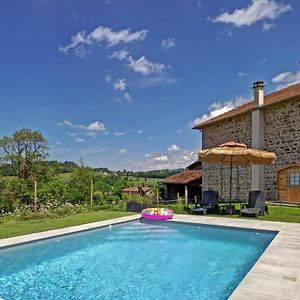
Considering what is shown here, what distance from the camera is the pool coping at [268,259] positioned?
13.0ft

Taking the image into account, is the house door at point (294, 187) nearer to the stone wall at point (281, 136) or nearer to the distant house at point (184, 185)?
the stone wall at point (281, 136)

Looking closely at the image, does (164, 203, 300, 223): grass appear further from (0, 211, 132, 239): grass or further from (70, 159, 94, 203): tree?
(70, 159, 94, 203): tree

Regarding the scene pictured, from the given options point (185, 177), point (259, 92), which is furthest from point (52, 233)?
point (185, 177)

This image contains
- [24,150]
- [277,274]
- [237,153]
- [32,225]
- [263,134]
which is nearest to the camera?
[277,274]

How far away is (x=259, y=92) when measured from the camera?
17547 millimetres

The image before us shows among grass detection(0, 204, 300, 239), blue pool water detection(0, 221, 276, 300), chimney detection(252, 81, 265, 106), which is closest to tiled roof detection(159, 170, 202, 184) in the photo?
chimney detection(252, 81, 265, 106)

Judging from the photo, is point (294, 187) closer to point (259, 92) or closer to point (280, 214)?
point (280, 214)

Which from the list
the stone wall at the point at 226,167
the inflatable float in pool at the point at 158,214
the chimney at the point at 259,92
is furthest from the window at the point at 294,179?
the inflatable float in pool at the point at 158,214

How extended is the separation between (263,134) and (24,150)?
56.6 feet

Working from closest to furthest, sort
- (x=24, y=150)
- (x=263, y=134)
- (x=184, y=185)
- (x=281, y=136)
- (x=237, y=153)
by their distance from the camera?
1. (x=237, y=153)
2. (x=281, y=136)
3. (x=263, y=134)
4. (x=24, y=150)
5. (x=184, y=185)

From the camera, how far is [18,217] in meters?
11.6

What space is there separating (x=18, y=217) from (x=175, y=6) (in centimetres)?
1029

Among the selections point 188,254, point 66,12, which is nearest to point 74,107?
point 66,12

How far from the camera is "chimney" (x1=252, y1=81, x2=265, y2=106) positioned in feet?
57.3
